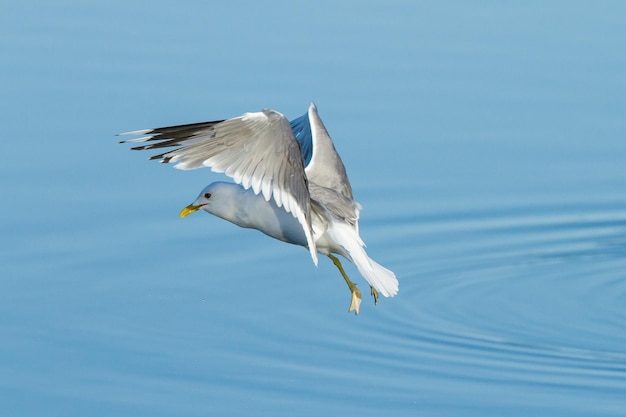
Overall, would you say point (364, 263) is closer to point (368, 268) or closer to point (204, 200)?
point (368, 268)

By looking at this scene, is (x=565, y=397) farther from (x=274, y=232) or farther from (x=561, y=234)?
(x=561, y=234)

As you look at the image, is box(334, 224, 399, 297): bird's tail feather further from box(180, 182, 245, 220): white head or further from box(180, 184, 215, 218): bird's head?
box(180, 184, 215, 218): bird's head

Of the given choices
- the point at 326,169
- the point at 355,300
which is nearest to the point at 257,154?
the point at 326,169

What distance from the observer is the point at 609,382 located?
10.0 meters

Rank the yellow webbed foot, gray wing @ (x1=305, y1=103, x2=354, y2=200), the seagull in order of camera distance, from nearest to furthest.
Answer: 1. the seagull
2. the yellow webbed foot
3. gray wing @ (x1=305, y1=103, x2=354, y2=200)

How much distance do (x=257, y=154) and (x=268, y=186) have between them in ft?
0.64

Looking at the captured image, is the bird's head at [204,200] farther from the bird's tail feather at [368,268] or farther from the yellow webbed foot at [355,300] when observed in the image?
the yellow webbed foot at [355,300]

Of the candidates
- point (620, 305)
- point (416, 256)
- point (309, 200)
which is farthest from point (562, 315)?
point (309, 200)

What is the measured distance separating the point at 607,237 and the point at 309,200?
3.56 metres

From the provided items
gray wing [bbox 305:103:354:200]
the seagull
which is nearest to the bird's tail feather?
the seagull

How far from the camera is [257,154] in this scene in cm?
982

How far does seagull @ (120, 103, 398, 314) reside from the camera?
9.66 metres

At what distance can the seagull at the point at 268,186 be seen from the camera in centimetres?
966

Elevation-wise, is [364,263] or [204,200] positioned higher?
[204,200]
